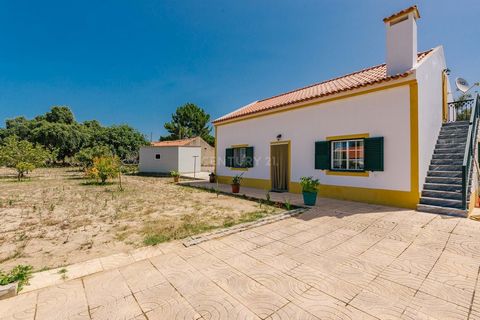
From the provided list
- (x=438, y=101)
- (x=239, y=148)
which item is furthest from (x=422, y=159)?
(x=239, y=148)

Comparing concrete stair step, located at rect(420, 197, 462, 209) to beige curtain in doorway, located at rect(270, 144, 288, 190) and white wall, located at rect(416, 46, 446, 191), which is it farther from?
beige curtain in doorway, located at rect(270, 144, 288, 190)

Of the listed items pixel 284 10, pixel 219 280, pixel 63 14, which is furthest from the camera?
pixel 63 14

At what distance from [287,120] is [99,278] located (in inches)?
347

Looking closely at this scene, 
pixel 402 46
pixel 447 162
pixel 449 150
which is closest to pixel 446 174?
pixel 447 162

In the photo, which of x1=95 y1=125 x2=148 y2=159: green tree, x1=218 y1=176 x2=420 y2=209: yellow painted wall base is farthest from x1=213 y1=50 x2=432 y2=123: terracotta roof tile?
x1=95 y1=125 x2=148 y2=159: green tree

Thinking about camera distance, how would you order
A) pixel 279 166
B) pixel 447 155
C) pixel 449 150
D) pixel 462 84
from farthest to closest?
1. pixel 279 166
2. pixel 462 84
3. pixel 449 150
4. pixel 447 155

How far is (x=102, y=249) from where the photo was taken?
395 cm

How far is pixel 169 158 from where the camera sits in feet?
70.9

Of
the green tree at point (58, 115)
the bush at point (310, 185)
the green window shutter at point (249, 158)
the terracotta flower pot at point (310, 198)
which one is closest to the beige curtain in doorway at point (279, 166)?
the green window shutter at point (249, 158)

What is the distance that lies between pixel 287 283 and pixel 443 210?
583 cm

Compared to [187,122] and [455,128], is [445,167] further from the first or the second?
[187,122]

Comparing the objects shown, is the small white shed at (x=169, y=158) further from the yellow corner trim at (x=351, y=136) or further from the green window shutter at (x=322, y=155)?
the yellow corner trim at (x=351, y=136)

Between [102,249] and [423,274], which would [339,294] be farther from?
[102,249]

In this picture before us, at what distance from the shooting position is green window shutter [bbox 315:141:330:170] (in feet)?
27.2
